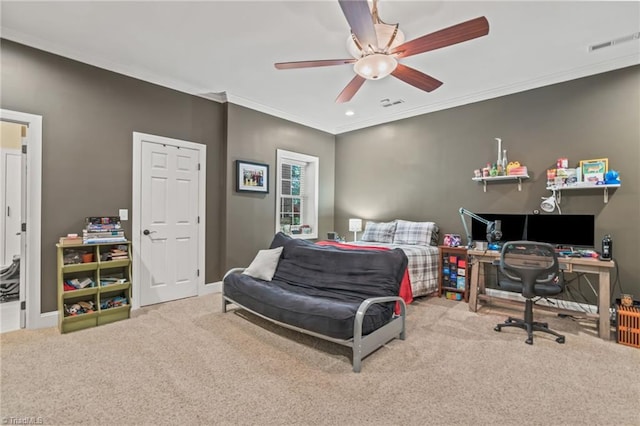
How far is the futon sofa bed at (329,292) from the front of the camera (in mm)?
2398

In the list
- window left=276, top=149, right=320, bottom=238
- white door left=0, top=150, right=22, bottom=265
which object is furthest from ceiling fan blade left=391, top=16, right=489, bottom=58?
white door left=0, top=150, right=22, bottom=265

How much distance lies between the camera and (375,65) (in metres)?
2.38

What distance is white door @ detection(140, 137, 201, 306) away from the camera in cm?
386

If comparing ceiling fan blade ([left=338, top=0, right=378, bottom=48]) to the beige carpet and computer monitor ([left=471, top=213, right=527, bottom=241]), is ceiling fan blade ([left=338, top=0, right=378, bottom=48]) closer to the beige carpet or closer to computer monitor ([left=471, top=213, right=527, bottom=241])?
the beige carpet

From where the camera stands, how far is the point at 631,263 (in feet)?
11.0

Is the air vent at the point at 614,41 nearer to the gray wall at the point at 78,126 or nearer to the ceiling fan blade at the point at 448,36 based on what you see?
the ceiling fan blade at the point at 448,36

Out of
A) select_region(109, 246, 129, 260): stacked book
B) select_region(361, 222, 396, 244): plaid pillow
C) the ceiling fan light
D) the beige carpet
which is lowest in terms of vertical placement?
the beige carpet

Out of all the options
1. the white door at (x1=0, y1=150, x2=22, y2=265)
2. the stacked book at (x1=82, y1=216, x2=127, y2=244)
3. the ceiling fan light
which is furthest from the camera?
the white door at (x1=0, y1=150, x2=22, y2=265)

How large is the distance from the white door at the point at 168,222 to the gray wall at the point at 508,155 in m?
3.00

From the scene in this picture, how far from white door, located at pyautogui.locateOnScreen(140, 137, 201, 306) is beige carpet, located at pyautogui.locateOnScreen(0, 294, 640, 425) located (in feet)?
2.80

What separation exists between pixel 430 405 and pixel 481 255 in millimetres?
2227

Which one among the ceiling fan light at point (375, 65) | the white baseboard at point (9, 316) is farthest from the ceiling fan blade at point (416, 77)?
the white baseboard at point (9, 316)

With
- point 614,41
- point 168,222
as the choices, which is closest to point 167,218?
point 168,222

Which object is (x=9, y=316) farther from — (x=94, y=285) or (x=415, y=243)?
(x=415, y=243)
